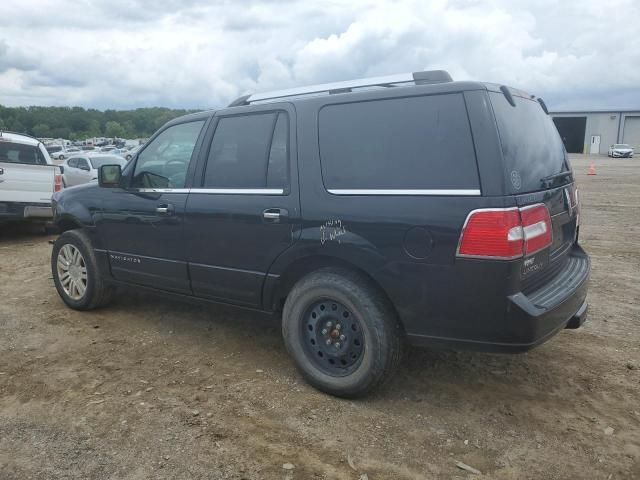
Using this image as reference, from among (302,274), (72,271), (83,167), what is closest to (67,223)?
(72,271)

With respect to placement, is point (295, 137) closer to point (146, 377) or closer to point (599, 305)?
point (146, 377)

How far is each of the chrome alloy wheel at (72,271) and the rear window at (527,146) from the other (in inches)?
154

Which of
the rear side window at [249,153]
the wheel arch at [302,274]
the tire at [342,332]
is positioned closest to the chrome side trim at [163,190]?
the rear side window at [249,153]

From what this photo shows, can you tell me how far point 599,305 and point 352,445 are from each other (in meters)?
3.46

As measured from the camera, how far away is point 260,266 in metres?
3.76

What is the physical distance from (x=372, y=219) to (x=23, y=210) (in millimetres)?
7345

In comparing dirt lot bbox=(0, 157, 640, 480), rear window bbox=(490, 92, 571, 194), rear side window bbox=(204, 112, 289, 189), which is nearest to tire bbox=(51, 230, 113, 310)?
dirt lot bbox=(0, 157, 640, 480)

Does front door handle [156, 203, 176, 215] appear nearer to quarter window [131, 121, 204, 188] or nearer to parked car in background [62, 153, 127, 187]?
quarter window [131, 121, 204, 188]

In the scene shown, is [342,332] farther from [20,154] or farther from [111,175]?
[20,154]

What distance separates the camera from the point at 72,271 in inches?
204

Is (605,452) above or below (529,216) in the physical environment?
below

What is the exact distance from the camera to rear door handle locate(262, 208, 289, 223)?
356 cm

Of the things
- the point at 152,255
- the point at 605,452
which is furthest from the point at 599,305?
the point at 152,255

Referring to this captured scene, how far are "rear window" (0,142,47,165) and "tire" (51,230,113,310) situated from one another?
4.36 metres
